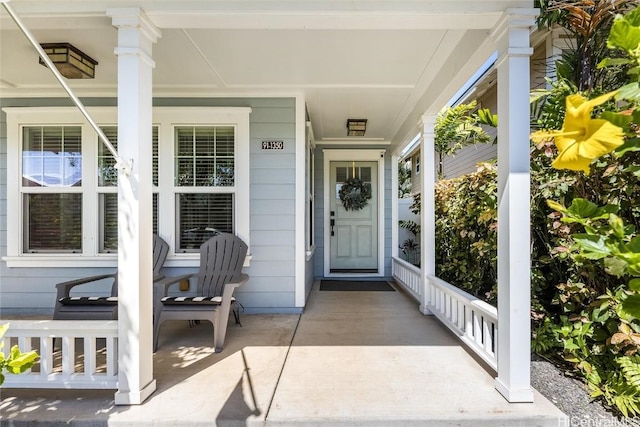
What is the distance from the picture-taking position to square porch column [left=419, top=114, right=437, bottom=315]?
12.2 feet

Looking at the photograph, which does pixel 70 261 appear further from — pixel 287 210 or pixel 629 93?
pixel 629 93

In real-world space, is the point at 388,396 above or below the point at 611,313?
below

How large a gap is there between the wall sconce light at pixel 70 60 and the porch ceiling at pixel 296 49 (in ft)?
0.22

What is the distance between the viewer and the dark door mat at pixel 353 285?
4.98 metres

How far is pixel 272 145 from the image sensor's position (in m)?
3.79

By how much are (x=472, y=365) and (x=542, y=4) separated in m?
2.43

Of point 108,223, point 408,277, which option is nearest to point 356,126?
point 408,277

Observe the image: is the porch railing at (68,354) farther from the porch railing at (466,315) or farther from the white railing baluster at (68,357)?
the porch railing at (466,315)

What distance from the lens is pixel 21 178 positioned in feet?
12.2

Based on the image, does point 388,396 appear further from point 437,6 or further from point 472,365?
point 437,6

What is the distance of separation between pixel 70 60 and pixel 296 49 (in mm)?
1821

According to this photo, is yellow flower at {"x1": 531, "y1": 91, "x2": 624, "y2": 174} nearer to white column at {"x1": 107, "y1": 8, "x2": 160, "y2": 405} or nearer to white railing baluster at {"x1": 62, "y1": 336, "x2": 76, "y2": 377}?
white column at {"x1": 107, "y1": 8, "x2": 160, "y2": 405}

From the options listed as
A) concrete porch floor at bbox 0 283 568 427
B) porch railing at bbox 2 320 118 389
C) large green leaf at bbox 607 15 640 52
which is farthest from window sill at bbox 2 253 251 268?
large green leaf at bbox 607 15 640 52

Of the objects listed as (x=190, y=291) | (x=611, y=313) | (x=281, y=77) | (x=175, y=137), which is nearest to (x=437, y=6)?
(x=281, y=77)
